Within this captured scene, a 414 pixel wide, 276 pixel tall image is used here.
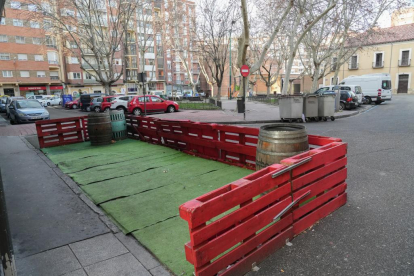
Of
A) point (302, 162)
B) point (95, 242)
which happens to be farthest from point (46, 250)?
point (302, 162)

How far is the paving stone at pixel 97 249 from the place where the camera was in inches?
113

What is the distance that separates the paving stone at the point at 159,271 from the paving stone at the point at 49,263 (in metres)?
0.77

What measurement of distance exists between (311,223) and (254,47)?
108ft

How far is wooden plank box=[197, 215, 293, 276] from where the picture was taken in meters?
2.28

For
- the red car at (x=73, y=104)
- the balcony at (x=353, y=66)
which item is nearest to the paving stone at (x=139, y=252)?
the red car at (x=73, y=104)

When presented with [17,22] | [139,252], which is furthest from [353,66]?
[17,22]

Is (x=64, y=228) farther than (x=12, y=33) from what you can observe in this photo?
No

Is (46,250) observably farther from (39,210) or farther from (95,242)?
(39,210)

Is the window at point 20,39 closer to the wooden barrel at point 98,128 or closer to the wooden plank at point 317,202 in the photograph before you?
the wooden barrel at point 98,128

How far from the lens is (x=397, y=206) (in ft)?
12.4

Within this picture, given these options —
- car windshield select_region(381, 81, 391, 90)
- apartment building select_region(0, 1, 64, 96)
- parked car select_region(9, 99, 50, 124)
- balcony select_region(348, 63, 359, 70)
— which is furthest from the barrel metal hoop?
apartment building select_region(0, 1, 64, 96)

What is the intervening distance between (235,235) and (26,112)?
1776 cm

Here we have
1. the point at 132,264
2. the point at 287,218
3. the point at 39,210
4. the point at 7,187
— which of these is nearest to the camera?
the point at 132,264

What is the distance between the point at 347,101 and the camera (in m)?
19.6
